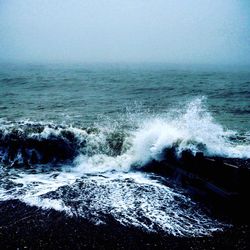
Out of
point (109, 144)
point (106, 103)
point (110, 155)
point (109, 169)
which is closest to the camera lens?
point (109, 169)

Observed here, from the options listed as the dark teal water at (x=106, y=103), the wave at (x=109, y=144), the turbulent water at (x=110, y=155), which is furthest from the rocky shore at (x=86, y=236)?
the dark teal water at (x=106, y=103)

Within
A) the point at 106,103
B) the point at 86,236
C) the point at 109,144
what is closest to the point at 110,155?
the point at 109,144

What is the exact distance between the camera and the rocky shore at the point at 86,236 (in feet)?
24.7

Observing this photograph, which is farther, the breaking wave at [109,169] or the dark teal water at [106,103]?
the dark teal water at [106,103]

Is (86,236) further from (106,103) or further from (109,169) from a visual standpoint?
(106,103)

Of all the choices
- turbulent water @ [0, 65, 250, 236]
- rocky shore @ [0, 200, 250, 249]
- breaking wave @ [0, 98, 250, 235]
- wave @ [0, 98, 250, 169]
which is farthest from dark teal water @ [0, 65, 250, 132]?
rocky shore @ [0, 200, 250, 249]

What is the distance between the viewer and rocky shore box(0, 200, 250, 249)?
752 cm

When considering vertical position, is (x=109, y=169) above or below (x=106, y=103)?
above

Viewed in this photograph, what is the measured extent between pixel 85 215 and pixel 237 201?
4.47 metres

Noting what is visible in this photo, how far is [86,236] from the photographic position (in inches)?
311

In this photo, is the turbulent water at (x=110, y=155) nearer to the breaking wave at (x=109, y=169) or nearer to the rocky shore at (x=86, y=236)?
the breaking wave at (x=109, y=169)

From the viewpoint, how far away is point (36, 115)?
22.9 metres

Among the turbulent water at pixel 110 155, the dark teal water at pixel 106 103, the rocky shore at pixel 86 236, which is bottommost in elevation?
the dark teal water at pixel 106 103

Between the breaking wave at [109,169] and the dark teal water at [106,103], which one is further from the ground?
the breaking wave at [109,169]
